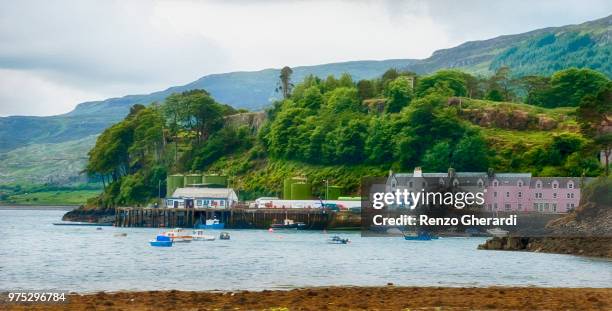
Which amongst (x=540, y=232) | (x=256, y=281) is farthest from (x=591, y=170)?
(x=256, y=281)

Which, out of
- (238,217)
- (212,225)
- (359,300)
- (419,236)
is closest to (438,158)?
(238,217)

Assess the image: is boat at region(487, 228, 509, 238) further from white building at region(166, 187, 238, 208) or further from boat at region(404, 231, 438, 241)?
white building at region(166, 187, 238, 208)

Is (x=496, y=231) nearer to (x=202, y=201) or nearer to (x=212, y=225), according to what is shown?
(x=212, y=225)

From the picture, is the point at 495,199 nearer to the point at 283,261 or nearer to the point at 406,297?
the point at 283,261

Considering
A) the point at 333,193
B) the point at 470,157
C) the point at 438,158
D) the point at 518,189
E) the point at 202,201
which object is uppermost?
the point at 470,157

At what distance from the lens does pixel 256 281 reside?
62.5 m

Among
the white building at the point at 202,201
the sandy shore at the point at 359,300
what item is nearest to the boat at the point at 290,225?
the white building at the point at 202,201

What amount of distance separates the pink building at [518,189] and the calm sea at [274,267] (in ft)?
149

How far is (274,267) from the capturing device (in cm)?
7619

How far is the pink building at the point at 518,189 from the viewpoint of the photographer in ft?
521

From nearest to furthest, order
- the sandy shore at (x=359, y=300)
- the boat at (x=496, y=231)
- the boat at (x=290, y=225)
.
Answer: the sandy shore at (x=359, y=300), the boat at (x=496, y=231), the boat at (x=290, y=225)

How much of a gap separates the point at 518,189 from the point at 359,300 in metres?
122

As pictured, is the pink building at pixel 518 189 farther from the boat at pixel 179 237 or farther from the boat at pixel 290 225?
the boat at pixel 179 237

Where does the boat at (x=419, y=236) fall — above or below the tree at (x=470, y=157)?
below
